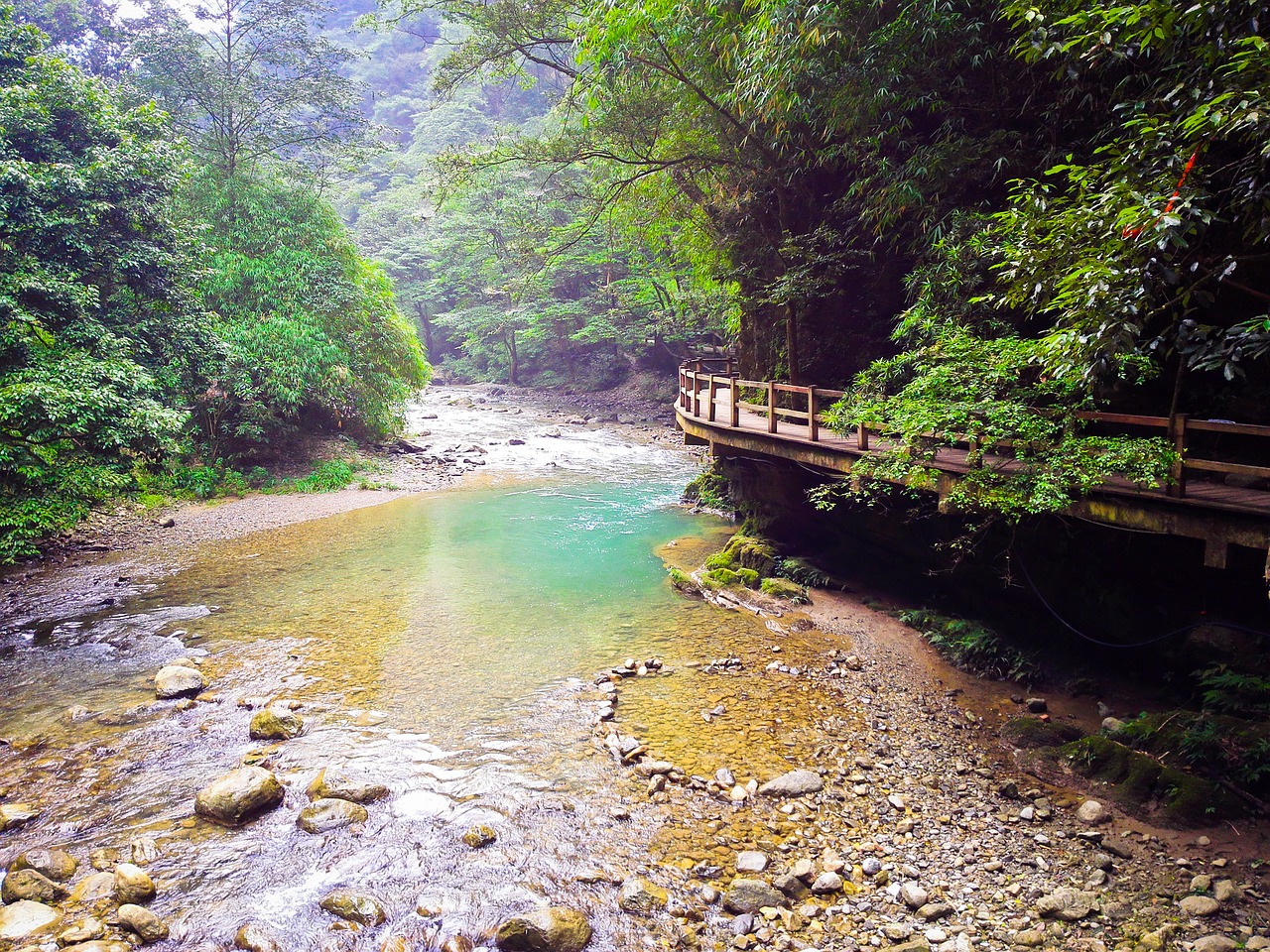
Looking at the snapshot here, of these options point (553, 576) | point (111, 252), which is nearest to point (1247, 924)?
point (553, 576)

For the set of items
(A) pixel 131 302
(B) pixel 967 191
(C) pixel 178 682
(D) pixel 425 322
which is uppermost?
(D) pixel 425 322

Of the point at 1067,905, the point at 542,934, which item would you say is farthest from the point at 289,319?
the point at 1067,905

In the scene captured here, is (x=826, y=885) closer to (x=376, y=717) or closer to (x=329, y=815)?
(x=329, y=815)

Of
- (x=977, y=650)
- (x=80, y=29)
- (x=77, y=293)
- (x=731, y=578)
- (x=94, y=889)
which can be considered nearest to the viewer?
(x=94, y=889)

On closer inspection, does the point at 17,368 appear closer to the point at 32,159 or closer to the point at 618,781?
the point at 32,159

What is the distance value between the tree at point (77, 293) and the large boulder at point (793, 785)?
10.8 metres

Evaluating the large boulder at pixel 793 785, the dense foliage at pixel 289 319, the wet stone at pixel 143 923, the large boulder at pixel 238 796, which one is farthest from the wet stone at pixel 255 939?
the dense foliage at pixel 289 319

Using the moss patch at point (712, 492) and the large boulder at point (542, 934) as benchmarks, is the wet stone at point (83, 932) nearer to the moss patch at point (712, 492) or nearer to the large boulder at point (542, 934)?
the large boulder at point (542, 934)

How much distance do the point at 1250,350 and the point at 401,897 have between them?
682cm

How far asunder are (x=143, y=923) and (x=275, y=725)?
247 centimetres

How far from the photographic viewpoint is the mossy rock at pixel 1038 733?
605 cm

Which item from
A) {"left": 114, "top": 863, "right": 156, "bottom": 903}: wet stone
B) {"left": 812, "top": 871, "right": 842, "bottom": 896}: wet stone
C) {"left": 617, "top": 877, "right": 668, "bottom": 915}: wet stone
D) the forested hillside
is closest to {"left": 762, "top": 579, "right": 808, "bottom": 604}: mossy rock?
the forested hillside

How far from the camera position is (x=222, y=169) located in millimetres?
19469

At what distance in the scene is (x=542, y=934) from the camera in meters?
4.08
